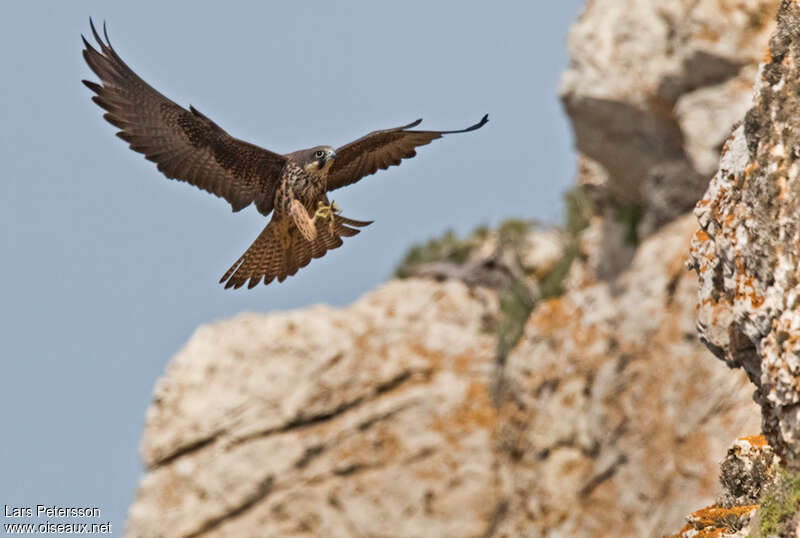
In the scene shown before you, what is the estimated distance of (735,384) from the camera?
14.3m

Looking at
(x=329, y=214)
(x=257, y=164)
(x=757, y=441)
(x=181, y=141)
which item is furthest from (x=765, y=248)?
(x=181, y=141)

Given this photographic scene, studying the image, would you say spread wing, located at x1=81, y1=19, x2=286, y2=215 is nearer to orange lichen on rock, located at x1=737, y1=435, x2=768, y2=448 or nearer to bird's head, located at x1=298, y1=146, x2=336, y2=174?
bird's head, located at x1=298, y1=146, x2=336, y2=174

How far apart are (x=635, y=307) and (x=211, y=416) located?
6205mm

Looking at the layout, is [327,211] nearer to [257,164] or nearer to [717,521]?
[257,164]

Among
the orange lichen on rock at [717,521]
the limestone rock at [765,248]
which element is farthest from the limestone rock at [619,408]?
the limestone rock at [765,248]

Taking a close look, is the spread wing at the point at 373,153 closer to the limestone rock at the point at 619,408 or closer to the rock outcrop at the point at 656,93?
the limestone rock at the point at 619,408

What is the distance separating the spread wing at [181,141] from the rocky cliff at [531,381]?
7.17 metres

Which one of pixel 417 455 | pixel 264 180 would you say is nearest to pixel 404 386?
pixel 417 455

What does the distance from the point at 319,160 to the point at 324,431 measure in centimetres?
903

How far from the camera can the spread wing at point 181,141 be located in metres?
8.77

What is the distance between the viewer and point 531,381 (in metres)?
17.2

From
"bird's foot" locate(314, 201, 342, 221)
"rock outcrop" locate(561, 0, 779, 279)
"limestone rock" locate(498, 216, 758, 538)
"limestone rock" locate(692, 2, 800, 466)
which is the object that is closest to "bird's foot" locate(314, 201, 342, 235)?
"bird's foot" locate(314, 201, 342, 221)

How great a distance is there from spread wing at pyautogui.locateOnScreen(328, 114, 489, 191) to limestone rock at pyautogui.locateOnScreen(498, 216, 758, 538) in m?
6.36

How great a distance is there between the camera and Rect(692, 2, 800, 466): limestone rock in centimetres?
570
